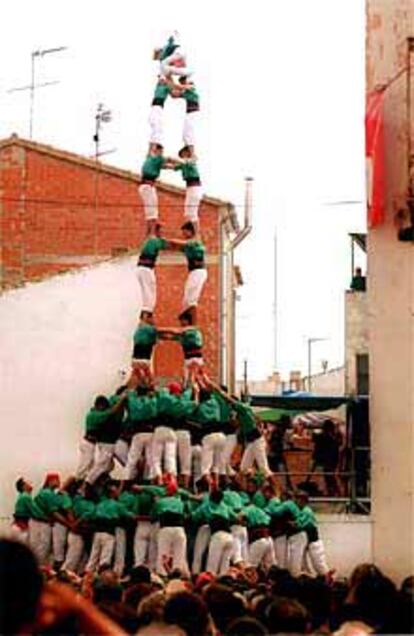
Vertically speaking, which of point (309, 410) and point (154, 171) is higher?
point (154, 171)

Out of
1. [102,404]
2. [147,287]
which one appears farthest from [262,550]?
[147,287]

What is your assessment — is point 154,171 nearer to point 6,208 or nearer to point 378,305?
point 378,305

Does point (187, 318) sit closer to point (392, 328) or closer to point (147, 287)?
point (147, 287)

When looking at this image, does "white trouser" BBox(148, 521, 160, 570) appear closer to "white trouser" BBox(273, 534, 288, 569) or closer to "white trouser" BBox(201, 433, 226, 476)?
"white trouser" BBox(201, 433, 226, 476)

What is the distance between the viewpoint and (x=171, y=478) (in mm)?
20344

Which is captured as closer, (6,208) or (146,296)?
(146,296)

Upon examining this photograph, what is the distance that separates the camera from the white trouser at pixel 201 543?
2027cm

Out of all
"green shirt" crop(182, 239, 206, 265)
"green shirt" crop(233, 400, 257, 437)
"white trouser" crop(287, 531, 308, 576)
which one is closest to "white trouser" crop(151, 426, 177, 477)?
"green shirt" crop(233, 400, 257, 437)

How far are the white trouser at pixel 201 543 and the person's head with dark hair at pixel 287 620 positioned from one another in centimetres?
1351

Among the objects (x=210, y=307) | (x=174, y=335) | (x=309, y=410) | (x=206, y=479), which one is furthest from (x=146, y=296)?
(x=210, y=307)

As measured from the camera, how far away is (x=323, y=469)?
28219 millimetres

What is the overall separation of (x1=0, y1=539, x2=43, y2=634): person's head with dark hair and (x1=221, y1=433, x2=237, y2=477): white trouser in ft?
54.7

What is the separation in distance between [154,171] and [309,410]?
33.1 feet

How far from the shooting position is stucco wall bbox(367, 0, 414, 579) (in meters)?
18.6
